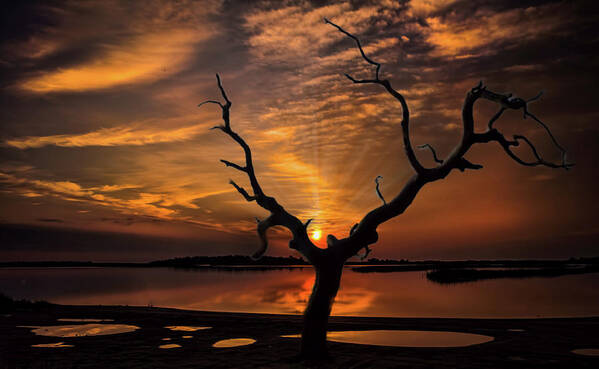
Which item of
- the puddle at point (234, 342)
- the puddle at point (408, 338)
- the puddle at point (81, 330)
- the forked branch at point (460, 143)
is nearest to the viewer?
the forked branch at point (460, 143)

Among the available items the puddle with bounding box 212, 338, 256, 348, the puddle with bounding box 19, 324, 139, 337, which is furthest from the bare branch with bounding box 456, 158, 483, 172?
the puddle with bounding box 19, 324, 139, 337

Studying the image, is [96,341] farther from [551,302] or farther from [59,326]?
[551,302]

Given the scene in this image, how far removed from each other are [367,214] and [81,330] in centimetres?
1342

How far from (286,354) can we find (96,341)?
279 inches

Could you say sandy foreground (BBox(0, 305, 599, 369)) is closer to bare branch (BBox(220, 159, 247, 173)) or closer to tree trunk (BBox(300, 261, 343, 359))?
tree trunk (BBox(300, 261, 343, 359))

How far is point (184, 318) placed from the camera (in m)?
24.4

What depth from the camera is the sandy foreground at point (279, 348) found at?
41.6ft

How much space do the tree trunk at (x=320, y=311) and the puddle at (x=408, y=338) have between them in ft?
12.3

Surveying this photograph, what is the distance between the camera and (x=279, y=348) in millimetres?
15062

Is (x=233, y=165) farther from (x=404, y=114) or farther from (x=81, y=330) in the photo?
(x=81, y=330)

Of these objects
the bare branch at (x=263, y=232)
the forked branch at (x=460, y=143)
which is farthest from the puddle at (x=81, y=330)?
the forked branch at (x=460, y=143)

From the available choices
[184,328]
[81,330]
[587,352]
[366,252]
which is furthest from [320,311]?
[81,330]

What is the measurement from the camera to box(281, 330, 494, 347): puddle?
16.6 meters

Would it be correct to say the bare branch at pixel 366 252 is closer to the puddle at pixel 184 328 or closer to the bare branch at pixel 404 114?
the bare branch at pixel 404 114
